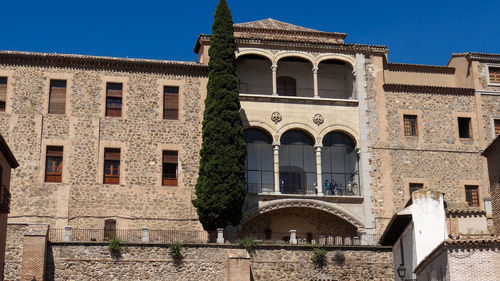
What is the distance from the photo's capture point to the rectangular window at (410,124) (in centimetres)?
4106

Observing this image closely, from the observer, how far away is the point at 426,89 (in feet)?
137

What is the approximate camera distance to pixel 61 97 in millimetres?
38625

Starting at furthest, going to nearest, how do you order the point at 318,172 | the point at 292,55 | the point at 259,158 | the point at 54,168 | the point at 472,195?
the point at 292,55 → the point at 472,195 → the point at 259,158 → the point at 318,172 → the point at 54,168

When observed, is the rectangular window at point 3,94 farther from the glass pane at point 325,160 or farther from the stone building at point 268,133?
the glass pane at point 325,160

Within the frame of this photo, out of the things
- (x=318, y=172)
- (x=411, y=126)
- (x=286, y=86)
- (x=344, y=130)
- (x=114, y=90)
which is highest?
(x=286, y=86)

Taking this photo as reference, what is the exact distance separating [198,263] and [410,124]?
44.1 feet

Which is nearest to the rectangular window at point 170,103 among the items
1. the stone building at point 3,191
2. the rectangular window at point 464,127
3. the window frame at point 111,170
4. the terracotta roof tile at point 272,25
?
the window frame at point 111,170

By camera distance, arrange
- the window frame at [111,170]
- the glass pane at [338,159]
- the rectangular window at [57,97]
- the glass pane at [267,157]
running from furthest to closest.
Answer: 1. the glass pane at [338,159]
2. the glass pane at [267,157]
3. the rectangular window at [57,97]
4. the window frame at [111,170]

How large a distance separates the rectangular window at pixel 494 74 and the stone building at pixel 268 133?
0.23 feet

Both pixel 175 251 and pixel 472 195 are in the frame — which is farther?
pixel 472 195

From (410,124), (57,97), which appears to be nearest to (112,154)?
(57,97)

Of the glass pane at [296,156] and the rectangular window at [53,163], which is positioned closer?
the rectangular window at [53,163]

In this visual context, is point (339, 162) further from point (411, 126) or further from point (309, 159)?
point (411, 126)

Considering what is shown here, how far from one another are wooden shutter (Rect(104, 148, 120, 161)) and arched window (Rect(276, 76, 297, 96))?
8.88m
